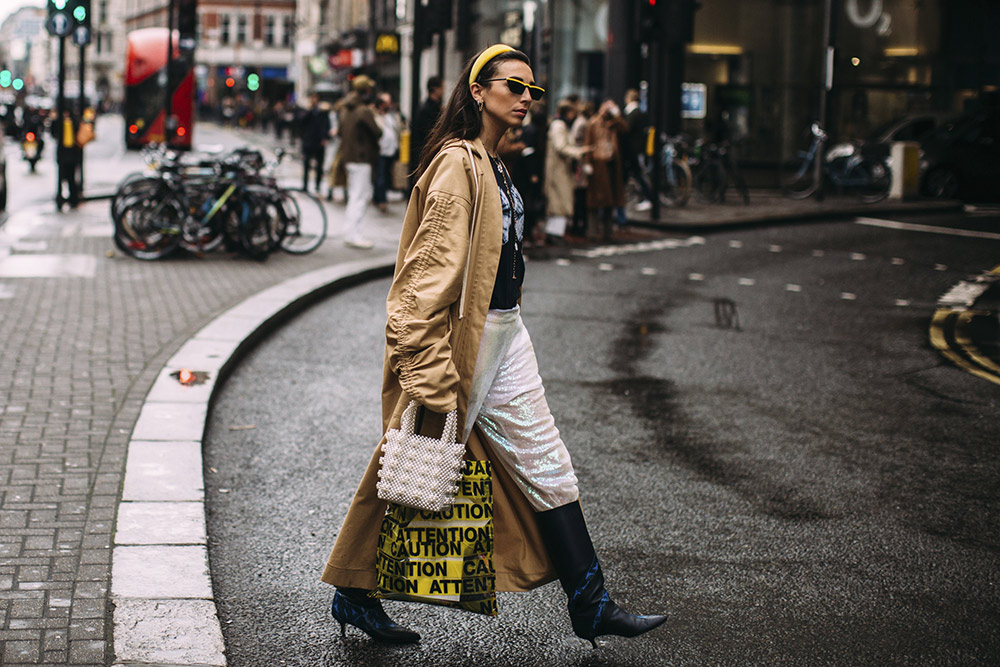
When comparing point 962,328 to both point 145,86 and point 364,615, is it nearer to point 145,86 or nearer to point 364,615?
point 364,615

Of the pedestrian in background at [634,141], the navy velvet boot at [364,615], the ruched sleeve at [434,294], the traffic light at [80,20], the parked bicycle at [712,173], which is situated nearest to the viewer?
the ruched sleeve at [434,294]

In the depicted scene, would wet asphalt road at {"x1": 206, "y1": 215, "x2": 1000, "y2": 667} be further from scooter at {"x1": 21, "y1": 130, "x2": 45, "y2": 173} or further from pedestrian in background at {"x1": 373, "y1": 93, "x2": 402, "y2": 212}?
scooter at {"x1": 21, "y1": 130, "x2": 45, "y2": 173}

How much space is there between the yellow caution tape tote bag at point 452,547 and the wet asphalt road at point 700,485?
31 cm

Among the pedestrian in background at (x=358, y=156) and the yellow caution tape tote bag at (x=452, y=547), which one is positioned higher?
the pedestrian in background at (x=358, y=156)

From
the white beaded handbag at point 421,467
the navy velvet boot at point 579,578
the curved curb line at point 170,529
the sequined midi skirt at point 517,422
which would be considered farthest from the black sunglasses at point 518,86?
the curved curb line at point 170,529

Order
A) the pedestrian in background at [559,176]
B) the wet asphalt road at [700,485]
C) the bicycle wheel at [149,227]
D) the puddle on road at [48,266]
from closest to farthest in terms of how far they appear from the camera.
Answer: the wet asphalt road at [700,485] < the puddle on road at [48,266] < the bicycle wheel at [149,227] < the pedestrian in background at [559,176]

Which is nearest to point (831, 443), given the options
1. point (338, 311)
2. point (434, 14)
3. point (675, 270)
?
point (338, 311)

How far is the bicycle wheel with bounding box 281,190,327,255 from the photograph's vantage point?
12836 mm

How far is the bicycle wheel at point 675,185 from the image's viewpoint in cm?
2014


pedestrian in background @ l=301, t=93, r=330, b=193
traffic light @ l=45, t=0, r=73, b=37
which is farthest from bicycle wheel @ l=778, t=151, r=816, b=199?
traffic light @ l=45, t=0, r=73, b=37

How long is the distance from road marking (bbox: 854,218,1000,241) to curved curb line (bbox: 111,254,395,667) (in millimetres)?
12295

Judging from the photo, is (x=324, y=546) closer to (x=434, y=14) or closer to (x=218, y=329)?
(x=218, y=329)

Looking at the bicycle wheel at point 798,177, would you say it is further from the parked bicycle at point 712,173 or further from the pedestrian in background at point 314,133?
the pedestrian in background at point 314,133

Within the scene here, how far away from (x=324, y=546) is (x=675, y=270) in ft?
30.1
